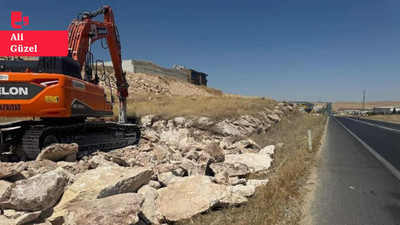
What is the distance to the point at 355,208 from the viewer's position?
5141 mm

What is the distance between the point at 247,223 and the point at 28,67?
6.91 meters

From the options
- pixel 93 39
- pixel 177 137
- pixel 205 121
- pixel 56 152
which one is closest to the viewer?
pixel 56 152

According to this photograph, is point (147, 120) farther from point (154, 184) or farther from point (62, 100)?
point (154, 184)

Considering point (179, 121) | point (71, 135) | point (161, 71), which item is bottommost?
point (71, 135)

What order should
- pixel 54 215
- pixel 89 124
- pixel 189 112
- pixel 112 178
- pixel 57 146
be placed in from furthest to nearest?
pixel 189 112
pixel 89 124
pixel 57 146
pixel 112 178
pixel 54 215

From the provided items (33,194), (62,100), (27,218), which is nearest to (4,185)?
(33,194)

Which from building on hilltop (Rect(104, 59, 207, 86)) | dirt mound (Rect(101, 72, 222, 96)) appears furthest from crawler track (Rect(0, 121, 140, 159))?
building on hilltop (Rect(104, 59, 207, 86))

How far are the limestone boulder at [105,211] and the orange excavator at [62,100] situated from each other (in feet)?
13.0

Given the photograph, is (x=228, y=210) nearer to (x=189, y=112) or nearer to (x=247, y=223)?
(x=247, y=223)

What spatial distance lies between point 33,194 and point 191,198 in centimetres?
253

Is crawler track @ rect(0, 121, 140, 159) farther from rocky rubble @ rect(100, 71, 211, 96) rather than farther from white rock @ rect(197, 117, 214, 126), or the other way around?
rocky rubble @ rect(100, 71, 211, 96)

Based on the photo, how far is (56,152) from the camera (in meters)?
7.63

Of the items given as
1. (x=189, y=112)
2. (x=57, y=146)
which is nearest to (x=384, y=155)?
(x=189, y=112)

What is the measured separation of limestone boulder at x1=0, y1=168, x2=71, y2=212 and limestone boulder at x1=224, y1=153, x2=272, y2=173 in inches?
191
